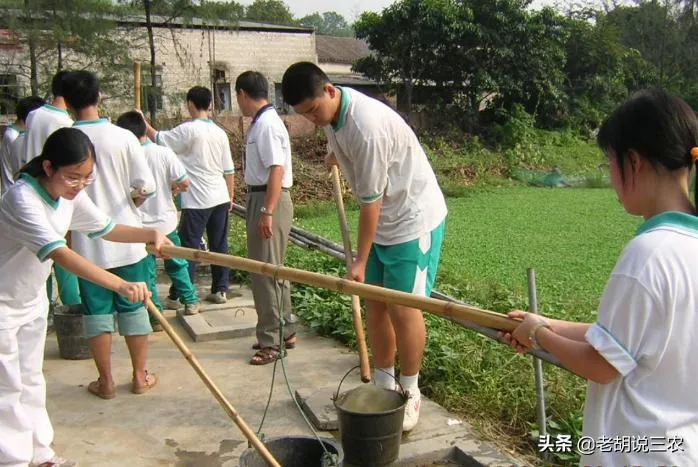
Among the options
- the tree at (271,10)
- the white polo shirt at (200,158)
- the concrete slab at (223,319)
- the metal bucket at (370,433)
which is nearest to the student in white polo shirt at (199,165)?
the white polo shirt at (200,158)

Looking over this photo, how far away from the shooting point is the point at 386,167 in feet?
10.2

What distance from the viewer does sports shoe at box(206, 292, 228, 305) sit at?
18.8 feet

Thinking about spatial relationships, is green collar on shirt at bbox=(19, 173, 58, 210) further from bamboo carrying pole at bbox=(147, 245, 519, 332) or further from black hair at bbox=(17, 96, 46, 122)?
black hair at bbox=(17, 96, 46, 122)

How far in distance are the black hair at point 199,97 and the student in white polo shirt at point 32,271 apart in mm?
2663

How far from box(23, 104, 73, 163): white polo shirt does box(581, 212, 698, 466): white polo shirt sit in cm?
466

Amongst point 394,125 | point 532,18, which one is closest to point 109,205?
point 394,125

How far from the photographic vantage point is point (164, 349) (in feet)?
15.7

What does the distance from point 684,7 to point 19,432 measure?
3686 cm

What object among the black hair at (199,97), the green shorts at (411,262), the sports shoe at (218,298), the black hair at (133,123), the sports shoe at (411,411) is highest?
the black hair at (199,97)

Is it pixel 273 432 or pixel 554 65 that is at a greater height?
pixel 554 65

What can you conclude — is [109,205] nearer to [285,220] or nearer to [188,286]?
[285,220]

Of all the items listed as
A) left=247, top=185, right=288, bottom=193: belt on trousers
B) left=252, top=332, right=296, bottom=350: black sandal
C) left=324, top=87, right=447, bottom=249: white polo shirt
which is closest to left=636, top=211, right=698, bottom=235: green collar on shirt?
left=324, top=87, right=447, bottom=249: white polo shirt

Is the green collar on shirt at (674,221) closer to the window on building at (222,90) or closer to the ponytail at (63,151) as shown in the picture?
the ponytail at (63,151)

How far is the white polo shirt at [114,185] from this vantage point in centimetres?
378
